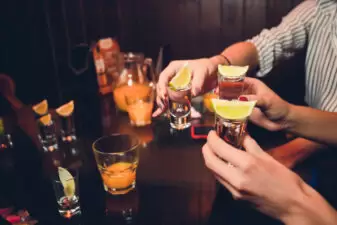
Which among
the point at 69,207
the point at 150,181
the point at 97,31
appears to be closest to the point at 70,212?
the point at 69,207

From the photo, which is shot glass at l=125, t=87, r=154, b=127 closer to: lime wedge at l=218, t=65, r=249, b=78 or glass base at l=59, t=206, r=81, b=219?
lime wedge at l=218, t=65, r=249, b=78

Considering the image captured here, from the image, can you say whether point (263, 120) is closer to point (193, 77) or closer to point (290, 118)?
point (290, 118)

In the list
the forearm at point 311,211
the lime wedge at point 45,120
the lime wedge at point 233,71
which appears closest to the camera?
the forearm at point 311,211

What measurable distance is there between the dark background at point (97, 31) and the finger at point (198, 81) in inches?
31.6

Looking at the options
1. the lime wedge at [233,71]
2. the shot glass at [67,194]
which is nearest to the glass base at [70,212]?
the shot glass at [67,194]

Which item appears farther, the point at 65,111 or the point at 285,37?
the point at 285,37

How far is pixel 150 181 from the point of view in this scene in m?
1.13

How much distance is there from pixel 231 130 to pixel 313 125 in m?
0.60

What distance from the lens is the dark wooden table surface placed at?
98cm

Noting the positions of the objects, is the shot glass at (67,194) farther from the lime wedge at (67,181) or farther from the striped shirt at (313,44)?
the striped shirt at (313,44)

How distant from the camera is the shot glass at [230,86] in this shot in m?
1.14

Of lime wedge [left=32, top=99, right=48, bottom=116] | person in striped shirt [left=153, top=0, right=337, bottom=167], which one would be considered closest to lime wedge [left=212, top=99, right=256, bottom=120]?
person in striped shirt [left=153, top=0, right=337, bottom=167]

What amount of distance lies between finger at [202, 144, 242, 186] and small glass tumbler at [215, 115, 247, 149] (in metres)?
0.06

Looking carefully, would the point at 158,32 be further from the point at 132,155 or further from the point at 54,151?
the point at 132,155
